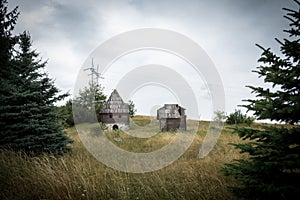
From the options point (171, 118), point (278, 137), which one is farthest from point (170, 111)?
point (278, 137)

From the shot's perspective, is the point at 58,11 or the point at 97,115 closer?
the point at 58,11

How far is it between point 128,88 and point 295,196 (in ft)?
56.7

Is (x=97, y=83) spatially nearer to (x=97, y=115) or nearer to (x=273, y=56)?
(x=97, y=115)

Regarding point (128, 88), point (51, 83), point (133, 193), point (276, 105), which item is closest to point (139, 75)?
point (128, 88)

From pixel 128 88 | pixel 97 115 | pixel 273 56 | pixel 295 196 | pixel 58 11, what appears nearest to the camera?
pixel 295 196

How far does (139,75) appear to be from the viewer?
1675cm

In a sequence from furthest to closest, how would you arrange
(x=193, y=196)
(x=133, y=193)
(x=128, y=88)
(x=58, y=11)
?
(x=128, y=88), (x=58, y=11), (x=133, y=193), (x=193, y=196)

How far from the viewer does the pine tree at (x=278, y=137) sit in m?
2.86

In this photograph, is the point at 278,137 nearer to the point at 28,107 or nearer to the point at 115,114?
the point at 28,107

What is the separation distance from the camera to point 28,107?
8.45m

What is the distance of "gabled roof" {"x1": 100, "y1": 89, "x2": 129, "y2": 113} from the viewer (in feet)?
80.8

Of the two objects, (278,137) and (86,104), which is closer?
(278,137)

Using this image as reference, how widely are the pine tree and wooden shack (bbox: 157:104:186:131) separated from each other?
20.4 m

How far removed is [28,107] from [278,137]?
859 centimetres
